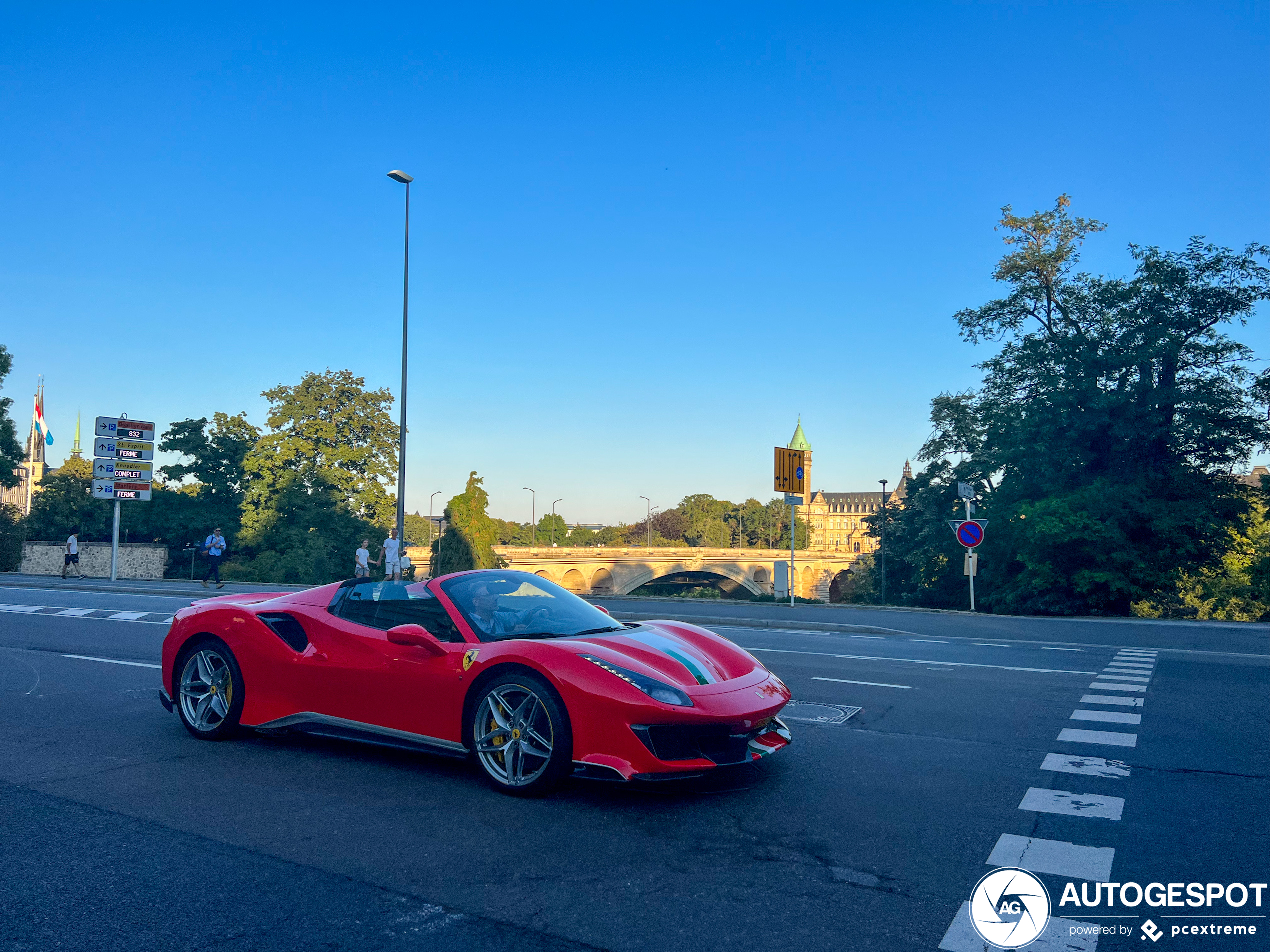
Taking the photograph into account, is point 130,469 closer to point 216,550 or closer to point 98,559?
point 216,550

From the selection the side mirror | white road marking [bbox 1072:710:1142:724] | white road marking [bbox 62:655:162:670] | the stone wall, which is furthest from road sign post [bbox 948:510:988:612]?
the stone wall

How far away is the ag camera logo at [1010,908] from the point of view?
10.4 ft

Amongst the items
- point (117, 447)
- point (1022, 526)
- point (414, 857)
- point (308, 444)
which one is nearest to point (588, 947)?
point (414, 857)

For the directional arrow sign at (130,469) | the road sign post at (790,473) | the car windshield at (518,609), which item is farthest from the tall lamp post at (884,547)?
the car windshield at (518,609)

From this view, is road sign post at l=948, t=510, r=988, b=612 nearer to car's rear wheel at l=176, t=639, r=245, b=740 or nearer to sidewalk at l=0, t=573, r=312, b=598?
sidewalk at l=0, t=573, r=312, b=598

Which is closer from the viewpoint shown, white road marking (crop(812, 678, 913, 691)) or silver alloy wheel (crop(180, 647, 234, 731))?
silver alloy wheel (crop(180, 647, 234, 731))

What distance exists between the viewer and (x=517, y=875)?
12.4 ft

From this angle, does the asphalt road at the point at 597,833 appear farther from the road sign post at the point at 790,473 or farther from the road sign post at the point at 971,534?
the road sign post at the point at 790,473

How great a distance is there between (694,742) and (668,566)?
259ft

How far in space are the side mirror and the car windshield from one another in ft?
0.79

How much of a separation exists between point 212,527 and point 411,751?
5244cm

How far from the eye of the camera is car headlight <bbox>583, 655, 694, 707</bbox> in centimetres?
477

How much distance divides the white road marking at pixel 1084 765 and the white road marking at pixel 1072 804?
530 mm

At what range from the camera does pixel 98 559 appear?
130 feet
